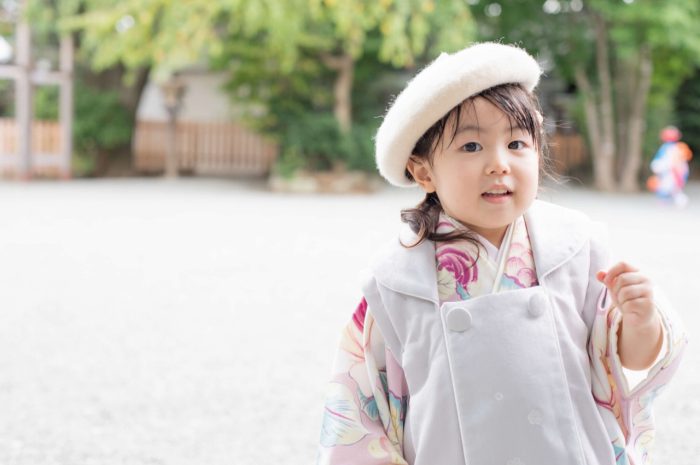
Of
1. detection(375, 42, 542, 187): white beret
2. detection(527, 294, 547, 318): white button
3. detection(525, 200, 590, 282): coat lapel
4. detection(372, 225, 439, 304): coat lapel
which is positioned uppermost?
detection(375, 42, 542, 187): white beret

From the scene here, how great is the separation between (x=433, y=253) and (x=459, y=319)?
0.49 ft

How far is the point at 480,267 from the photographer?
1384mm

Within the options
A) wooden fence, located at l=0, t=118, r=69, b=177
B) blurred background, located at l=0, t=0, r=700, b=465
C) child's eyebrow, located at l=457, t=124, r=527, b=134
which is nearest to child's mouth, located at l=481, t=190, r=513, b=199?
child's eyebrow, located at l=457, t=124, r=527, b=134

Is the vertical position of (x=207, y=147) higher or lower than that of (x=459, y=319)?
lower

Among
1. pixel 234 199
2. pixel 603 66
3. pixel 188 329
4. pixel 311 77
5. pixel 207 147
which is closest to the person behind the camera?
pixel 188 329

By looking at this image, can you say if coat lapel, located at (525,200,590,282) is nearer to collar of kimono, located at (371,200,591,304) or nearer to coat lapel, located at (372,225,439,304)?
collar of kimono, located at (371,200,591,304)

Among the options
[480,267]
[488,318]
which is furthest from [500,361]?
[480,267]

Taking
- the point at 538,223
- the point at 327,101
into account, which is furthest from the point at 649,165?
the point at 538,223

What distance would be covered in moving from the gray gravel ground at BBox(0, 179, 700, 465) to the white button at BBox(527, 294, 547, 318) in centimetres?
44

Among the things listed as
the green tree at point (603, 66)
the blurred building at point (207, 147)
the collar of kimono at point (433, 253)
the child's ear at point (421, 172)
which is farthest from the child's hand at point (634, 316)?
the blurred building at point (207, 147)

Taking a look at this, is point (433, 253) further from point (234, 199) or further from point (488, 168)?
point (234, 199)

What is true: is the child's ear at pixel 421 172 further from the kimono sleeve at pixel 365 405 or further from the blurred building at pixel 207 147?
the blurred building at pixel 207 147

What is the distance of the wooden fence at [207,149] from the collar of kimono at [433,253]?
16286mm

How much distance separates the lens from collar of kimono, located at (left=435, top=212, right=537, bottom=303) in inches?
53.8
